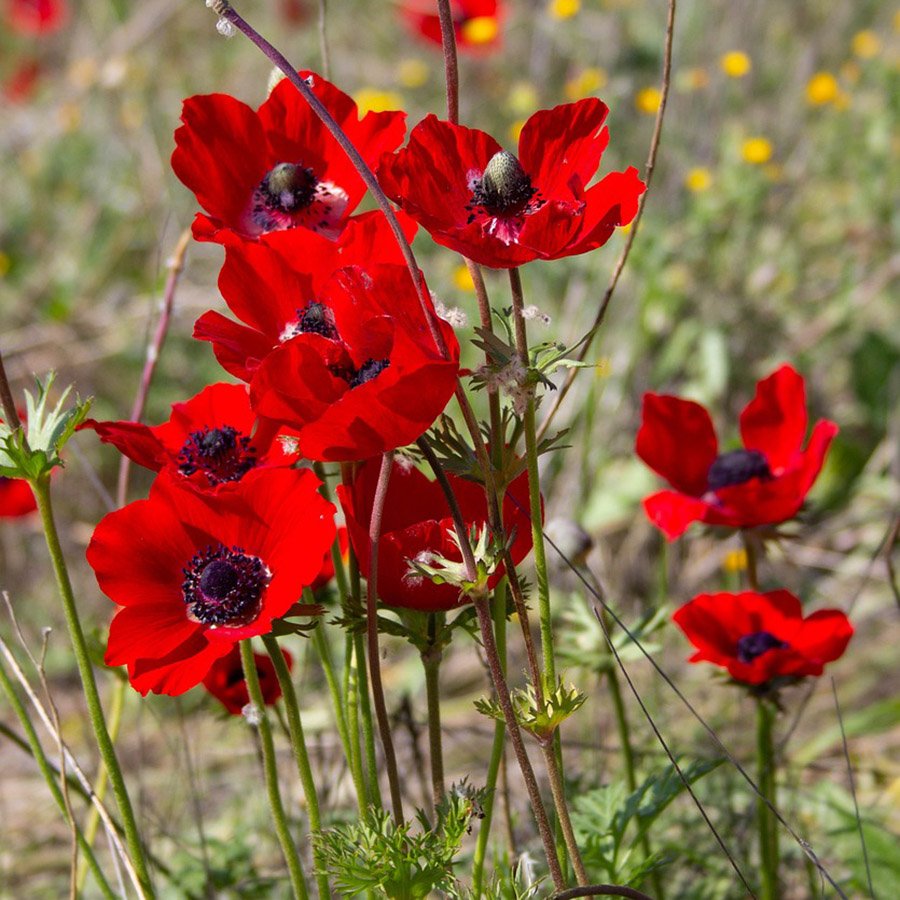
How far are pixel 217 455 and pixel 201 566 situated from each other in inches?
3.1

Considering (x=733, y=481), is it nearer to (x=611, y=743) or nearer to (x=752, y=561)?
(x=752, y=561)

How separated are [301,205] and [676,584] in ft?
4.82

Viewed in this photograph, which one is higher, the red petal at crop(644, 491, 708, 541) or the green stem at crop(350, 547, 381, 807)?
the red petal at crop(644, 491, 708, 541)

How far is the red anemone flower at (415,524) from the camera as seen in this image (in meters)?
0.85

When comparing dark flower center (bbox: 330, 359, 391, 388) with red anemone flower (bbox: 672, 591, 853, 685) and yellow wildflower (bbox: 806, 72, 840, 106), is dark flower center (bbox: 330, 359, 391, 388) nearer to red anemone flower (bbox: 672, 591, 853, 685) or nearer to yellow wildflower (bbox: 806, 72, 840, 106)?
red anemone flower (bbox: 672, 591, 853, 685)

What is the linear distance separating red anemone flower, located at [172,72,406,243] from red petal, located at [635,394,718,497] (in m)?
0.41

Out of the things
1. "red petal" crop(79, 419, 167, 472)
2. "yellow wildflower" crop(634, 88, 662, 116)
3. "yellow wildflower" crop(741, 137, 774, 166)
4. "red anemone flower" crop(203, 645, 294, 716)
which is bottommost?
"red anemone flower" crop(203, 645, 294, 716)

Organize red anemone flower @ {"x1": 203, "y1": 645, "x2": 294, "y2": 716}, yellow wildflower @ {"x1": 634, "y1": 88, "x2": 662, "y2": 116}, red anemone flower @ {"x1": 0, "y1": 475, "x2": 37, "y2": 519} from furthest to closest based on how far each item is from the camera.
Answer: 1. yellow wildflower @ {"x1": 634, "y1": 88, "x2": 662, "y2": 116}
2. red anemone flower @ {"x1": 0, "y1": 475, "x2": 37, "y2": 519}
3. red anemone flower @ {"x1": 203, "y1": 645, "x2": 294, "y2": 716}

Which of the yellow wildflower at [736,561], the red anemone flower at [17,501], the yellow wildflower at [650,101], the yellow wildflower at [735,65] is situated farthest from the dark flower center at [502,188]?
the yellow wildflower at [735,65]

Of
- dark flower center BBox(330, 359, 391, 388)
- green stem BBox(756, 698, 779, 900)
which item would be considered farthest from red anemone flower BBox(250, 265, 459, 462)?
green stem BBox(756, 698, 779, 900)

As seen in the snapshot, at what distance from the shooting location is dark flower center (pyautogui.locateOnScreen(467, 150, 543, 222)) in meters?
0.81

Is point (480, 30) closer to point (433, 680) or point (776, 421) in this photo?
point (776, 421)

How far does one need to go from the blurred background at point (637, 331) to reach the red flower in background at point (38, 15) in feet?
0.54

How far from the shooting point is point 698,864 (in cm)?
136
